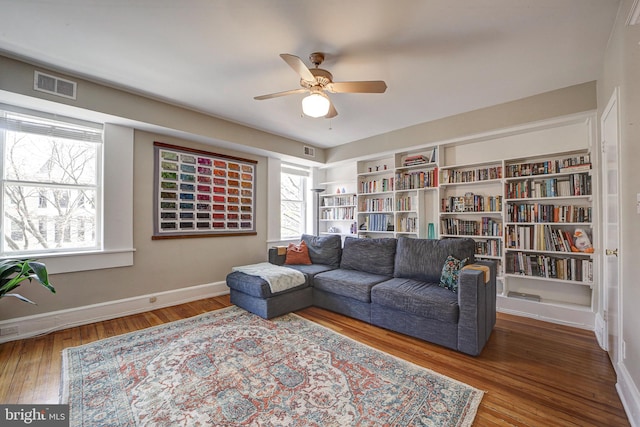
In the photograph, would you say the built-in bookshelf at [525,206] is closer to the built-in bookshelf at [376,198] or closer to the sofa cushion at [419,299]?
the built-in bookshelf at [376,198]

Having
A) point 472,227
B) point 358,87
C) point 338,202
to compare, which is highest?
point 358,87

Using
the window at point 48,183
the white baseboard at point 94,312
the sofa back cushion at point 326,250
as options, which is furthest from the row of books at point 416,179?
the window at point 48,183

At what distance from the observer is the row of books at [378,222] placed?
4.47m

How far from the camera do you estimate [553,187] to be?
9.65ft

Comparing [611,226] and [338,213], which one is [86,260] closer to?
[338,213]

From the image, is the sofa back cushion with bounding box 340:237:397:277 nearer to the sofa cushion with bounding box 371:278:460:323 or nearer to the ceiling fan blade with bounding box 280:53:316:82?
the sofa cushion with bounding box 371:278:460:323

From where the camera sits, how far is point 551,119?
2859mm

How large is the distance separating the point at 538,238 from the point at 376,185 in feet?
7.67

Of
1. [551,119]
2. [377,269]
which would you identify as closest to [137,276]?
[377,269]

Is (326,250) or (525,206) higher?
(525,206)

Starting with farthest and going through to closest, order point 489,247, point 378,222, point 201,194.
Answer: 1. point 378,222
2. point 201,194
3. point 489,247

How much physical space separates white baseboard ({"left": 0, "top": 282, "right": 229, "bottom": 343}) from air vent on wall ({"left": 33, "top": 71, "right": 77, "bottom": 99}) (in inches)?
84.8

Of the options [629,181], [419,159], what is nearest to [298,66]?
[629,181]

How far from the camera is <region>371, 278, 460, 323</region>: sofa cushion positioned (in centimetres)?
227
